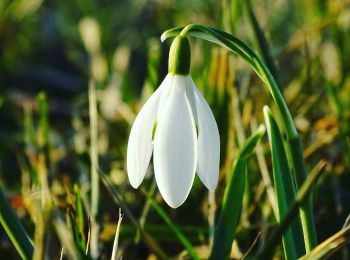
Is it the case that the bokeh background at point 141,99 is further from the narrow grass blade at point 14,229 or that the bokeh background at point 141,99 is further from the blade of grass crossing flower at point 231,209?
the blade of grass crossing flower at point 231,209

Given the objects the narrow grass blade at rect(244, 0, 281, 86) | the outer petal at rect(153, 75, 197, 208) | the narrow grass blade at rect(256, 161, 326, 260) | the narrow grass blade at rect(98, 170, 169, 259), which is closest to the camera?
the narrow grass blade at rect(256, 161, 326, 260)

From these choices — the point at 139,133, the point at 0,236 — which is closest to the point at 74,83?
the point at 0,236

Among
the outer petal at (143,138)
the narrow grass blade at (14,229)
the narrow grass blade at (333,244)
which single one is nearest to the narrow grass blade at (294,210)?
the narrow grass blade at (333,244)

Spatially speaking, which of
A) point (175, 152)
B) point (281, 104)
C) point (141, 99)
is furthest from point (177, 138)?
point (141, 99)

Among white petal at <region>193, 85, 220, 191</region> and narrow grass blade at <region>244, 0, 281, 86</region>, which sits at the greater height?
narrow grass blade at <region>244, 0, 281, 86</region>

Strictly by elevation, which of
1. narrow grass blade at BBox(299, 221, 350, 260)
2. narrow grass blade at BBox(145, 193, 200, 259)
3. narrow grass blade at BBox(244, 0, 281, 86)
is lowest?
narrow grass blade at BBox(145, 193, 200, 259)

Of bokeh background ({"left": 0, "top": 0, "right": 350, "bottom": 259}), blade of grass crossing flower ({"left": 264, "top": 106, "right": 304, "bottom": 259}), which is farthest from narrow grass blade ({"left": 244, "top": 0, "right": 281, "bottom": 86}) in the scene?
blade of grass crossing flower ({"left": 264, "top": 106, "right": 304, "bottom": 259})

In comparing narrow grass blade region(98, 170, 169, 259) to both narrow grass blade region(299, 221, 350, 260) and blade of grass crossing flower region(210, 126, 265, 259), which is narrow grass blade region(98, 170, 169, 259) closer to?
blade of grass crossing flower region(210, 126, 265, 259)
